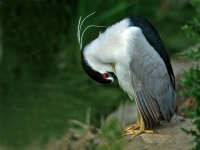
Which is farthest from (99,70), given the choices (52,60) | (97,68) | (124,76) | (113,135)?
(52,60)

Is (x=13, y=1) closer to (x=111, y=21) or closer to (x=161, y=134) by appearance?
(x=111, y=21)

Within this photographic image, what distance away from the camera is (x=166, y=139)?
494 centimetres

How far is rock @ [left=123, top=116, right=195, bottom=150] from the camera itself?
4.72m

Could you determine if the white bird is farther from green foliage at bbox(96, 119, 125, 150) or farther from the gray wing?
green foliage at bbox(96, 119, 125, 150)

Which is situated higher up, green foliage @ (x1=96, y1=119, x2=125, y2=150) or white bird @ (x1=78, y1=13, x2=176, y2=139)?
white bird @ (x1=78, y1=13, x2=176, y2=139)

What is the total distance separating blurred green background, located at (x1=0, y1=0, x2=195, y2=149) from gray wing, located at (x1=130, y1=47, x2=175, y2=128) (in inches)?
100

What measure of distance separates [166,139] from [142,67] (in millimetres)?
682

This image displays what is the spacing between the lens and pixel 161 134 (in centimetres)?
510

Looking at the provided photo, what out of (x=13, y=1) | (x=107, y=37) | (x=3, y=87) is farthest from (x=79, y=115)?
(x=107, y=37)

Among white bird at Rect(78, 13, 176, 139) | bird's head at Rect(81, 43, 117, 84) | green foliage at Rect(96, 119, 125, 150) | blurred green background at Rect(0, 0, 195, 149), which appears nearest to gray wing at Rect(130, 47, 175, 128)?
white bird at Rect(78, 13, 176, 139)

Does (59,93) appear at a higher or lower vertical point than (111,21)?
lower

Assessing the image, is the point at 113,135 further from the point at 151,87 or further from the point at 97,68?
the point at 97,68

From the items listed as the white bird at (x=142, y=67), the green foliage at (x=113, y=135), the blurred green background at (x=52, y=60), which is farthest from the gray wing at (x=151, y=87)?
the blurred green background at (x=52, y=60)

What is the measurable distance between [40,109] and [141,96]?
3370 mm
